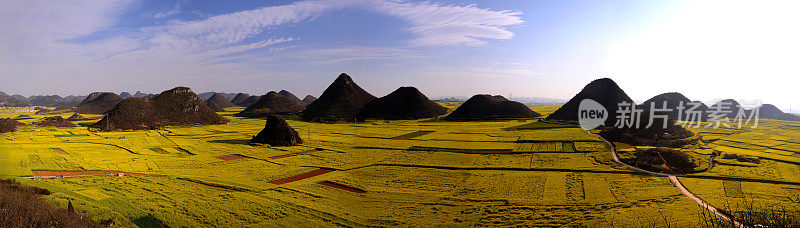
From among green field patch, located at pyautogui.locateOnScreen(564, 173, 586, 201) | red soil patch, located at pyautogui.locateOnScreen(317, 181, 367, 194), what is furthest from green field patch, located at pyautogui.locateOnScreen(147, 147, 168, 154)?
green field patch, located at pyautogui.locateOnScreen(564, 173, 586, 201)

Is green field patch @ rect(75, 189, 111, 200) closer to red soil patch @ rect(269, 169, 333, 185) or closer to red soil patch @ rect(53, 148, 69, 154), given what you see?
red soil patch @ rect(269, 169, 333, 185)

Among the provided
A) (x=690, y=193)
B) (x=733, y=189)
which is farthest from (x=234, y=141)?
(x=733, y=189)

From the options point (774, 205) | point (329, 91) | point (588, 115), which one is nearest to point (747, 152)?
point (774, 205)

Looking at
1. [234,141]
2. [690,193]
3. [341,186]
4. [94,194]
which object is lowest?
[341,186]

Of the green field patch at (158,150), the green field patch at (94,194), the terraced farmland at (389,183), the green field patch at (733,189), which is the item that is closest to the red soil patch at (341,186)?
the terraced farmland at (389,183)

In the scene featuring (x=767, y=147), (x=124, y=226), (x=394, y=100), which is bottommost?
(x=124, y=226)

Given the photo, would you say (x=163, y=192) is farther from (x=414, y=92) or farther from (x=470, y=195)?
(x=414, y=92)

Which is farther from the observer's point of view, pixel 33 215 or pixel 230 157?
pixel 230 157

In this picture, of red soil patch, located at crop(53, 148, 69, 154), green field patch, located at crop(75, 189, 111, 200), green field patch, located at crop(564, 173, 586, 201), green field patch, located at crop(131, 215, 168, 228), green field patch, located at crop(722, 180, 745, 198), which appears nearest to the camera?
green field patch, located at crop(131, 215, 168, 228)

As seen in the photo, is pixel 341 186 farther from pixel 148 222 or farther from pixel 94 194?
pixel 94 194

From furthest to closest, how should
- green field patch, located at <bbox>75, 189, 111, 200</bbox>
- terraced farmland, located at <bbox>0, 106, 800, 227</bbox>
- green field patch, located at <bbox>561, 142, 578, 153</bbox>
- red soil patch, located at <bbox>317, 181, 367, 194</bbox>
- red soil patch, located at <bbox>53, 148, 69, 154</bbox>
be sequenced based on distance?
green field patch, located at <bbox>561, 142, 578, 153</bbox>, red soil patch, located at <bbox>53, 148, 69, 154</bbox>, red soil patch, located at <bbox>317, 181, 367, 194</bbox>, green field patch, located at <bbox>75, 189, 111, 200</bbox>, terraced farmland, located at <bbox>0, 106, 800, 227</bbox>

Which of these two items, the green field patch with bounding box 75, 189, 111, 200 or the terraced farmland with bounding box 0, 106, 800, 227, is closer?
the terraced farmland with bounding box 0, 106, 800, 227
